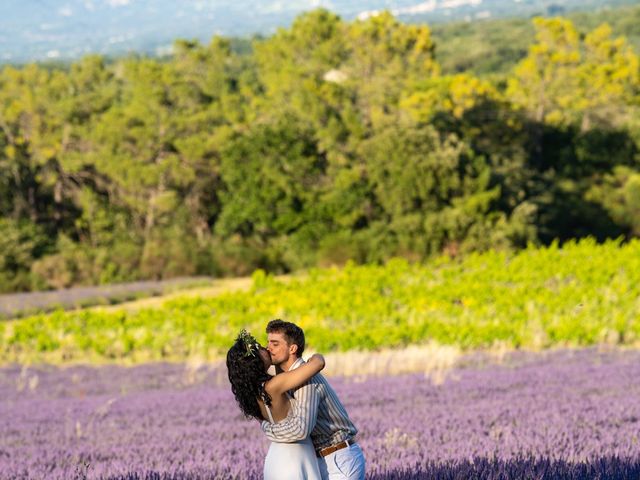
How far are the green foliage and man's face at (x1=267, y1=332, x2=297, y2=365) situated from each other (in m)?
13.7

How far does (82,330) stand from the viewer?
22.9 meters

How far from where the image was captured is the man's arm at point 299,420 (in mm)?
3660

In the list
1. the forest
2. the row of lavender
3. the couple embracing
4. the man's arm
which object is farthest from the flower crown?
the forest

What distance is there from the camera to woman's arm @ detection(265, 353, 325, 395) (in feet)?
11.9

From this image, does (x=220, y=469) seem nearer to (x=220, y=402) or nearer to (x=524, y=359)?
(x=220, y=402)

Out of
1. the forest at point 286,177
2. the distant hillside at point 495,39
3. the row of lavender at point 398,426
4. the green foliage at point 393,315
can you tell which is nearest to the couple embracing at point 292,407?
the row of lavender at point 398,426

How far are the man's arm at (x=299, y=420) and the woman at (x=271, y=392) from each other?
0.09 ft

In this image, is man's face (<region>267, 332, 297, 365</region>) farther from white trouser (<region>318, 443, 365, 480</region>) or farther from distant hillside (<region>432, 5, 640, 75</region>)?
distant hillside (<region>432, 5, 640, 75</region>)

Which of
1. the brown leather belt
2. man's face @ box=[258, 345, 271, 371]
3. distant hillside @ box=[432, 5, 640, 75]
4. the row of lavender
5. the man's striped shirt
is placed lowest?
distant hillside @ box=[432, 5, 640, 75]

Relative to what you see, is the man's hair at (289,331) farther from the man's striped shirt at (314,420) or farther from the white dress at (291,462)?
the white dress at (291,462)

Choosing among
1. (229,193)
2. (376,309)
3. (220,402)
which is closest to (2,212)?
(229,193)

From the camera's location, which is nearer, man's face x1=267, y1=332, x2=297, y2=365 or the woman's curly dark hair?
the woman's curly dark hair

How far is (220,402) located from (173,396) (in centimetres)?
97

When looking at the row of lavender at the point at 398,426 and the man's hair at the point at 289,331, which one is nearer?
the man's hair at the point at 289,331
